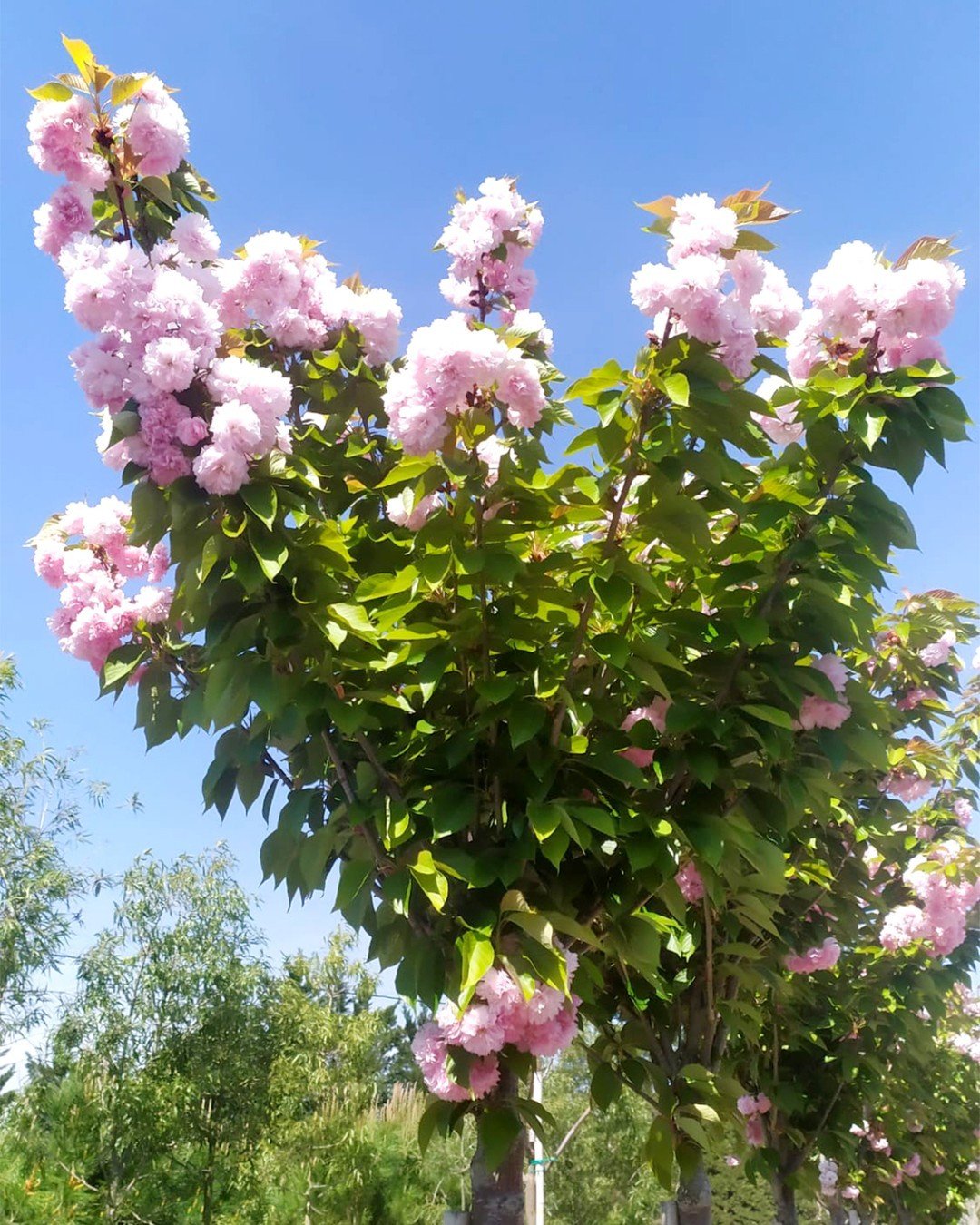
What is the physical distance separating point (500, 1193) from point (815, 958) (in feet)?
8.15

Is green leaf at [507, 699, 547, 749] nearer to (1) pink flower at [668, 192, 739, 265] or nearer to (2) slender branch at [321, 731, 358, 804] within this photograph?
(2) slender branch at [321, 731, 358, 804]

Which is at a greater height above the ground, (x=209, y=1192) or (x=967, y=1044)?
(x=967, y=1044)

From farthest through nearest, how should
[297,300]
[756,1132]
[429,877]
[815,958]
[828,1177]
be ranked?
1. [828,1177]
2. [756,1132]
3. [815,958]
4. [297,300]
5. [429,877]

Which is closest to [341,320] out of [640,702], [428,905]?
[640,702]

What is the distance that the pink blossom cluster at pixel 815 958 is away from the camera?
4.33m

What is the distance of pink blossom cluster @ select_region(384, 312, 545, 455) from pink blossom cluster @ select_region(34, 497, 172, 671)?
0.80 metres

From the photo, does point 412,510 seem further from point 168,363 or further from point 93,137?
point 93,137

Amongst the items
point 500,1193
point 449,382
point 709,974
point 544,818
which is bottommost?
point 500,1193

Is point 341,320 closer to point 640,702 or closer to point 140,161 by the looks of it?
point 140,161

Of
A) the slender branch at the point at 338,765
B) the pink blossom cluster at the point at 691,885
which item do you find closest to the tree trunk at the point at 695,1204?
the pink blossom cluster at the point at 691,885

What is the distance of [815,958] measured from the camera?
4406 mm

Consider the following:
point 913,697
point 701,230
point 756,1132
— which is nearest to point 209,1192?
point 756,1132

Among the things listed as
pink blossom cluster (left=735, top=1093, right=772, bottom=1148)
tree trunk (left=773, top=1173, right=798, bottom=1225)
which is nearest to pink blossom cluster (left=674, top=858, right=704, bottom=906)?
pink blossom cluster (left=735, top=1093, right=772, bottom=1148)

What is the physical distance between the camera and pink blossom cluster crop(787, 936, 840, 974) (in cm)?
433
